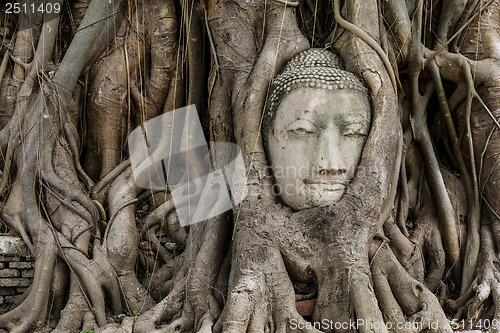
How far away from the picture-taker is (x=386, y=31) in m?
3.62

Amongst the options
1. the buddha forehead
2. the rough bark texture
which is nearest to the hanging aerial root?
the rough bark texture

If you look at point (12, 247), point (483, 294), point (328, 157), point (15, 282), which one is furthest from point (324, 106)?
point (15, 282)

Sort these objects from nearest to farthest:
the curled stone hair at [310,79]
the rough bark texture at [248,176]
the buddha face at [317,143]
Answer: the rough bark texture at [248,176], the buddha face at [317,143], the curled stone hair at [310,79]

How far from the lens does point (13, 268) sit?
11.2ft

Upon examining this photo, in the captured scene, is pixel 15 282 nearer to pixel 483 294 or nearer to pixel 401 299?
pixel 401 299

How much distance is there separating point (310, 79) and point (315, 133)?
13.0 inches

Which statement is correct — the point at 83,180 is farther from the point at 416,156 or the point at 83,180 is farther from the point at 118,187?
the point at 416,156

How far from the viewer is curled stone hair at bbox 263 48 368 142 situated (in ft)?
10.5

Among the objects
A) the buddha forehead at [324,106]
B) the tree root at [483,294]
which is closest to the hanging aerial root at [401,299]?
the tree root at [483,294]

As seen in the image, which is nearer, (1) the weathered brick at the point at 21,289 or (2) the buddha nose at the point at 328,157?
(2) the buddha nose at the point at 328,157

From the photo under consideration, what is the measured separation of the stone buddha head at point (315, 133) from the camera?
3.07 metres

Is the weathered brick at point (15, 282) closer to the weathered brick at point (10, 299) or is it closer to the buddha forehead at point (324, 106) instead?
the weathered brick at point (10, 299)

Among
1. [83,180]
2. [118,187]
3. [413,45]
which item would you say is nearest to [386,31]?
[413,45]

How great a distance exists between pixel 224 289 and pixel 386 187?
1103 mm
